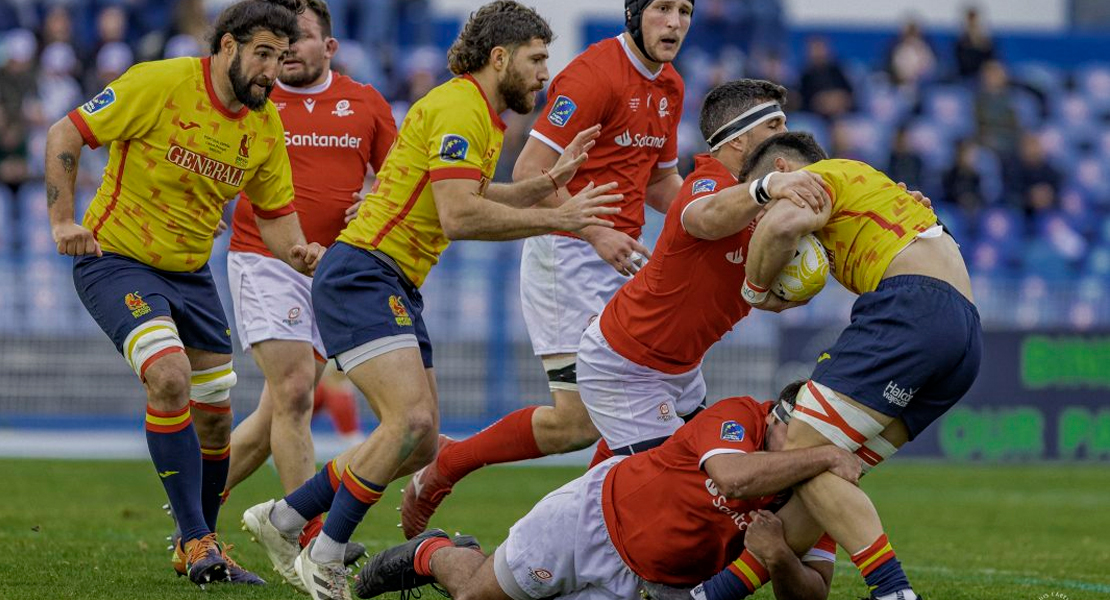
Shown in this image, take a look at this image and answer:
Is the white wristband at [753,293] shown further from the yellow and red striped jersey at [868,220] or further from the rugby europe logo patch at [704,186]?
the rugby europe logo patch at [704,186]

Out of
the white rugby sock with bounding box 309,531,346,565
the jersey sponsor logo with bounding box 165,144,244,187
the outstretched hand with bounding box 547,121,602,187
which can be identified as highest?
the outstretched hand with bounding box 547,121,602,187

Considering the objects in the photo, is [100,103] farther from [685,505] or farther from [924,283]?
[924,283]

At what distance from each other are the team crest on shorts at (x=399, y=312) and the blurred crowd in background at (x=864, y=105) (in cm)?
1087

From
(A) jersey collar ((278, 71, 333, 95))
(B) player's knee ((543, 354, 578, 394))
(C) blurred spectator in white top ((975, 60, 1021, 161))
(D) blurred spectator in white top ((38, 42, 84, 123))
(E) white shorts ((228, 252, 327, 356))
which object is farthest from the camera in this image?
(C) blurred spectator in white top ((975, 60, 1021, 161))

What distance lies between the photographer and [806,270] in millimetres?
5973

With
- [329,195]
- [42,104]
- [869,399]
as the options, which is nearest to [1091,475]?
[329,195]

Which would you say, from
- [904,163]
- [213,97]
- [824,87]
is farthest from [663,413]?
[824,87]

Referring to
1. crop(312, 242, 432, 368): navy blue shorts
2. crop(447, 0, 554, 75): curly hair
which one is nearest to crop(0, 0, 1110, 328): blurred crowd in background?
crop(447, 0, 554, 75): curly hair

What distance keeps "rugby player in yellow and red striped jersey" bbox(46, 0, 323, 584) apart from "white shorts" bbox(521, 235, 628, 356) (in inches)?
48.3

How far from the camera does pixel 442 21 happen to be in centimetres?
2298

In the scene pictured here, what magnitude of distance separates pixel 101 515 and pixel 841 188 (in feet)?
21.1

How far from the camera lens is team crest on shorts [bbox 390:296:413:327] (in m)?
6.85

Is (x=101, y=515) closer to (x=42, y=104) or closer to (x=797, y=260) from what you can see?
(x=797, y=260)

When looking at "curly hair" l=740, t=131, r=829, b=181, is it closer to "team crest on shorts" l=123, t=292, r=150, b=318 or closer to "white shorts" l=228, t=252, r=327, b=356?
"team crest on shorts" l=123, t=292, r=150, b=318
